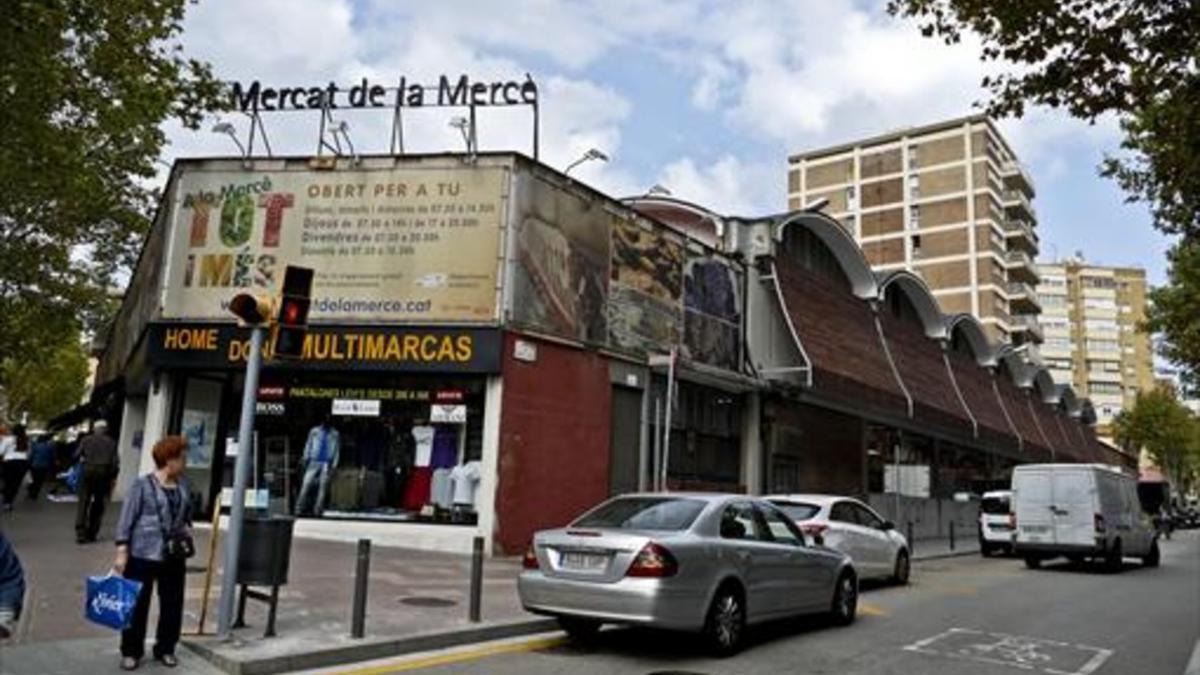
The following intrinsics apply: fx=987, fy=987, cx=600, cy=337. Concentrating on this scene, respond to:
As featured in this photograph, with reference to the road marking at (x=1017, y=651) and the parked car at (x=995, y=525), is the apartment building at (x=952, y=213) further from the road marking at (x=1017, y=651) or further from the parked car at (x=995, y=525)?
the road marking at (x=1017, y=651)

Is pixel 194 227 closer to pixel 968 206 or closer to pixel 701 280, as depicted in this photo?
pixel 701 280

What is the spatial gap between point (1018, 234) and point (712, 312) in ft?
209

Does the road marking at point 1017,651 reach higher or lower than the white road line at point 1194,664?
lower

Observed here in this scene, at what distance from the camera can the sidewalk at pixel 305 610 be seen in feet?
25.4

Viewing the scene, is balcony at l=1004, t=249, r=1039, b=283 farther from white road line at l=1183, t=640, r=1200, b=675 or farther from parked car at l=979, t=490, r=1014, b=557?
white road line at l=1183, t=640, r=1200, b=675

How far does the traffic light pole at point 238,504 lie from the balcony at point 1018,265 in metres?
76.9

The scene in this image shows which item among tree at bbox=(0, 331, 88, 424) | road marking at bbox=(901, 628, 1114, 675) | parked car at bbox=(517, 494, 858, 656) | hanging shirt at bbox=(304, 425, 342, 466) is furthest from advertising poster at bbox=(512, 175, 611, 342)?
tree at bbox=(0, 331, 88, 424)

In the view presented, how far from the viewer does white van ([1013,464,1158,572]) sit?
68.1ft

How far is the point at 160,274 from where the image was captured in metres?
19.0

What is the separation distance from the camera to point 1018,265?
77.6 metres

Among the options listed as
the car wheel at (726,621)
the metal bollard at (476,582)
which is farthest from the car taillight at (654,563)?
the metal bollard at (476,582)

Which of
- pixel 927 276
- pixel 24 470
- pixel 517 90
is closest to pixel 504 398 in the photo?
pixel 517 90

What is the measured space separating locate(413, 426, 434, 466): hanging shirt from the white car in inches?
236

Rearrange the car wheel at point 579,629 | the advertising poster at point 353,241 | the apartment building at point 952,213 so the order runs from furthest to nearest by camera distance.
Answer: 1. the apartment building at point 952,213
2. the advertising poster at point 353,241
3. the car wheel at point 579,629
